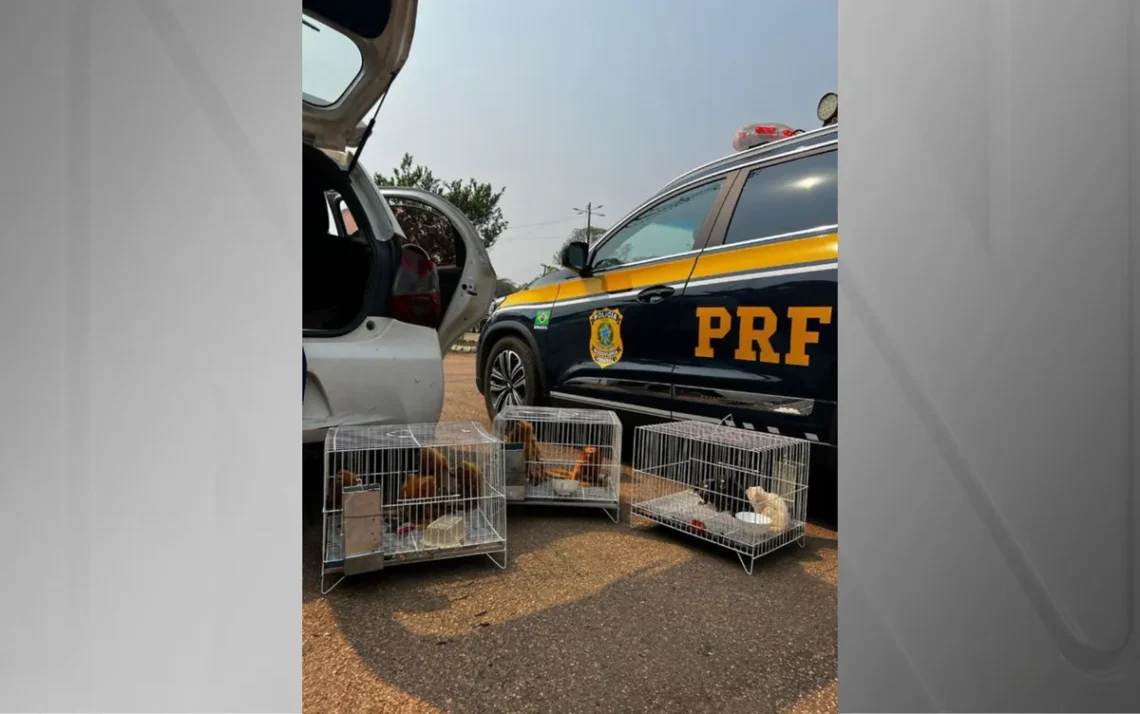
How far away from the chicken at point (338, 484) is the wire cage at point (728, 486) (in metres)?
1.18

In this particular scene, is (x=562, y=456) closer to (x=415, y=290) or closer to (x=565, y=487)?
(x=565, y=487)

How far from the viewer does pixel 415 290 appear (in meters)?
2.39

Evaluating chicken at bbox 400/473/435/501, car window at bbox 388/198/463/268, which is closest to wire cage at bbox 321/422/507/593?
chicken at bbox 400/473/435/501

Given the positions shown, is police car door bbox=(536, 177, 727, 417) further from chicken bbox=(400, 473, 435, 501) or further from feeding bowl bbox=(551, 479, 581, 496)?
chicken bbox=(400, 473, 435, 501)

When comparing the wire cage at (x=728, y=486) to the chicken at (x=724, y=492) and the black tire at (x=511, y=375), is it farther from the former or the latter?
the black tire at (x=511, y=375)

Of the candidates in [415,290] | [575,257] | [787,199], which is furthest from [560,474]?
[787,199]

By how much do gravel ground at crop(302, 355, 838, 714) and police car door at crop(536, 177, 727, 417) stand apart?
102 centimetres

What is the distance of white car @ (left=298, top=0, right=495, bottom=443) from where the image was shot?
2037 mm

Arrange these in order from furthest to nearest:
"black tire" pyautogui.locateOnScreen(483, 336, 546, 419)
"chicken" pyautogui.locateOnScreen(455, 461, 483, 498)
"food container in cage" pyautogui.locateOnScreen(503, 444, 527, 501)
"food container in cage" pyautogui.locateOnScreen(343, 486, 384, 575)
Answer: "black tire" pyautogui.locateOnScreen(483, 336, 546, 419) → "food container in cage" pyautogui.locateOnScreen(503, 444, 527, 501) → "chicken" pyautogui.locateOnScreen(455, 461, 483, 498) → "food container in cage" pyautogui.locateOnScreen(343, 486, 384, 575)

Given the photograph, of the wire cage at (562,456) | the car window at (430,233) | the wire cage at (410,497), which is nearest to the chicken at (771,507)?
the wire cage at (562,456)
